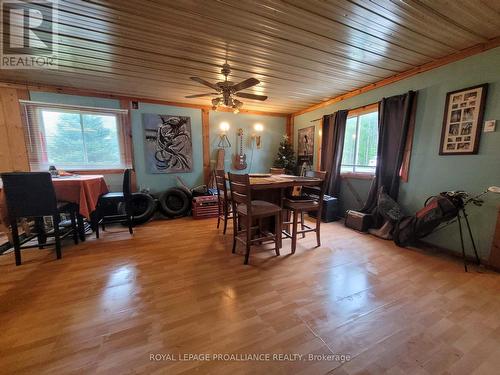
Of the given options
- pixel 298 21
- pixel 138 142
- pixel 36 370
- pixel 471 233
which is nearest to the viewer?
pixel 36 370

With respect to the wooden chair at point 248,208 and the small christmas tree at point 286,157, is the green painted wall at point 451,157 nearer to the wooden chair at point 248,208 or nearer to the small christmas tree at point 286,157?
the wooden chair at point 248,208

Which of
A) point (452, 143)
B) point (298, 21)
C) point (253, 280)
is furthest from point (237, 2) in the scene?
point (452, 143)

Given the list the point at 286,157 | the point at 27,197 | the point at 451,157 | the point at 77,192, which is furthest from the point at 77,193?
the point at 451,157

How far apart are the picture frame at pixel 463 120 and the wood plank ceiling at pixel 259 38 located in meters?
0.50

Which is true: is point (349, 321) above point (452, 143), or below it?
below

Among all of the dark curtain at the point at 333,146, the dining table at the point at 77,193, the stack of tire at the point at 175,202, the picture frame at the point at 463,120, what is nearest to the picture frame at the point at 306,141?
the dark curtain at the point at 333,146

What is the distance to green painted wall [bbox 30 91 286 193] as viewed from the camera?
3.56 m

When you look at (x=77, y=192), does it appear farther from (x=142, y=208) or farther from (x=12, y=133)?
(x=12, y=133)

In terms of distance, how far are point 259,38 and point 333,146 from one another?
2.46 m

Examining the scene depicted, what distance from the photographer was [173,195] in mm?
4059

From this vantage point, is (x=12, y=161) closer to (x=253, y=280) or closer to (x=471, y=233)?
(x=253, y=280)

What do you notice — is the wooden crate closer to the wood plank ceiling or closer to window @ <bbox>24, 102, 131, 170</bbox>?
window @ <bbox>24, 102, 131, 170</bbox>

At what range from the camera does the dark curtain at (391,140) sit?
2.74m

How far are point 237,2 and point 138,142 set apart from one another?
317 cm
